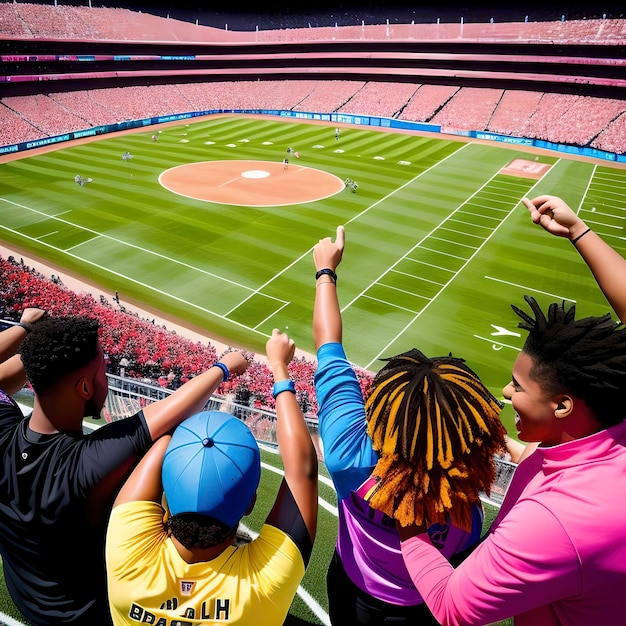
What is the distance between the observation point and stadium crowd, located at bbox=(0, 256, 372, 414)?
40.2 feet

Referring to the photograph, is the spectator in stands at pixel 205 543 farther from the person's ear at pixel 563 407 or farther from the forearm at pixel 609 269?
the forearm at pixel 609 269

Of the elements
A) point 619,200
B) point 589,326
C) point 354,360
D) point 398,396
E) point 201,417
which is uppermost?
point 589,326

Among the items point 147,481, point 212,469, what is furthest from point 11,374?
point 212,469

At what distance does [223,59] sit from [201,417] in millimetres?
66901

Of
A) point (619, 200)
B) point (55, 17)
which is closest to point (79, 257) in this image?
point (619, 200)

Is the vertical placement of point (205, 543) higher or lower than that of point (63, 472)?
higher

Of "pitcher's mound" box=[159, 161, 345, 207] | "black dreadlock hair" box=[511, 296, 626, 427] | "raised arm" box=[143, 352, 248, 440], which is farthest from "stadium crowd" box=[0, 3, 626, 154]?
"black dreadlock hair" box=[511, 296, 626, 427]

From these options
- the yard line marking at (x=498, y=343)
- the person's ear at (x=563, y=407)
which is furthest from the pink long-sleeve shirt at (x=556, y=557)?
the yard line marking at (x=498, y=343)

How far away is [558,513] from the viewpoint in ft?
6.15

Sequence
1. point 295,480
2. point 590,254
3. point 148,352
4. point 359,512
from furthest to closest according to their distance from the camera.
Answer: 1. point 148,352
2. point 590,254
3. point 359,512
4. point 295,480

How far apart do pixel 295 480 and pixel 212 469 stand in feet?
1.41

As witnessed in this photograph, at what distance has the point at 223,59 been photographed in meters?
60.3

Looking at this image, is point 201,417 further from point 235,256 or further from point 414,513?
point 235,256

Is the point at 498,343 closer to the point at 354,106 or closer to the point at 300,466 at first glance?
the point at 300,466
